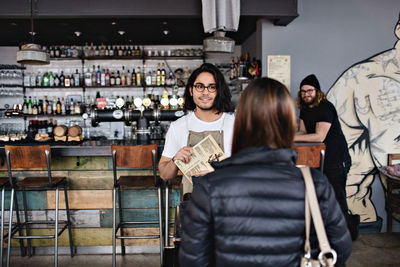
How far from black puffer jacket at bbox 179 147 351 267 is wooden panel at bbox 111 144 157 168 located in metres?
1.70

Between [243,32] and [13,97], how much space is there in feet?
14.7

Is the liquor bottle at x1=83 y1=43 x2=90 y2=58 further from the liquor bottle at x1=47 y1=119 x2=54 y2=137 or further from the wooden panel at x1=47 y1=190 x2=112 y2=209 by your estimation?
the wooden panel at x1=47 y1=190 x2=112 y2=209

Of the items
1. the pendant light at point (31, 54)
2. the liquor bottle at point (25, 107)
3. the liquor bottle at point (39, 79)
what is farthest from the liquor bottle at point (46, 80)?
the pendant light at point (31, 54)

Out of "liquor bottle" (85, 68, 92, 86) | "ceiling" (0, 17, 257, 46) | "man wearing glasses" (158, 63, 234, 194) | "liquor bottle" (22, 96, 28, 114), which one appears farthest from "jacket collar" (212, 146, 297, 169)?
"liquor bottle" (22, 96, 28, 114)

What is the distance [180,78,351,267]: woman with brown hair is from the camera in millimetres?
963

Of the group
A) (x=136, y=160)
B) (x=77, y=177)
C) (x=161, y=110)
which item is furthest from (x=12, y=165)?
(x=161, y=110)

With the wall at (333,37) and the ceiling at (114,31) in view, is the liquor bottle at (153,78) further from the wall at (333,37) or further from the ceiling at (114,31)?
the wall at (333,37)

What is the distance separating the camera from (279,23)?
3875 millimetres

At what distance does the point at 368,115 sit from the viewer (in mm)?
3902

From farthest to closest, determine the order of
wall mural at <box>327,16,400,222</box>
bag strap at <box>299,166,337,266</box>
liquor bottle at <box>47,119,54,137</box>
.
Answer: liquor bottle at <box>47,119,54,137</box>
wall mural at <box>327,16,400,222</box>
bag strap at <box>299,166,337,266</box>

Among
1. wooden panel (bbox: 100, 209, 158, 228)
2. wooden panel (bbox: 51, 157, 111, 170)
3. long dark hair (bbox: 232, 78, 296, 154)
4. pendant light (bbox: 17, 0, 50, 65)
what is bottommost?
wooden panel (bbox: 100, 209, 158, 228)

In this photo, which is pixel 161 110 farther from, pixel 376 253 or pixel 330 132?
pixel 376 253

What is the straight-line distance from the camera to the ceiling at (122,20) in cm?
361

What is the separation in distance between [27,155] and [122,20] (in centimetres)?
261
